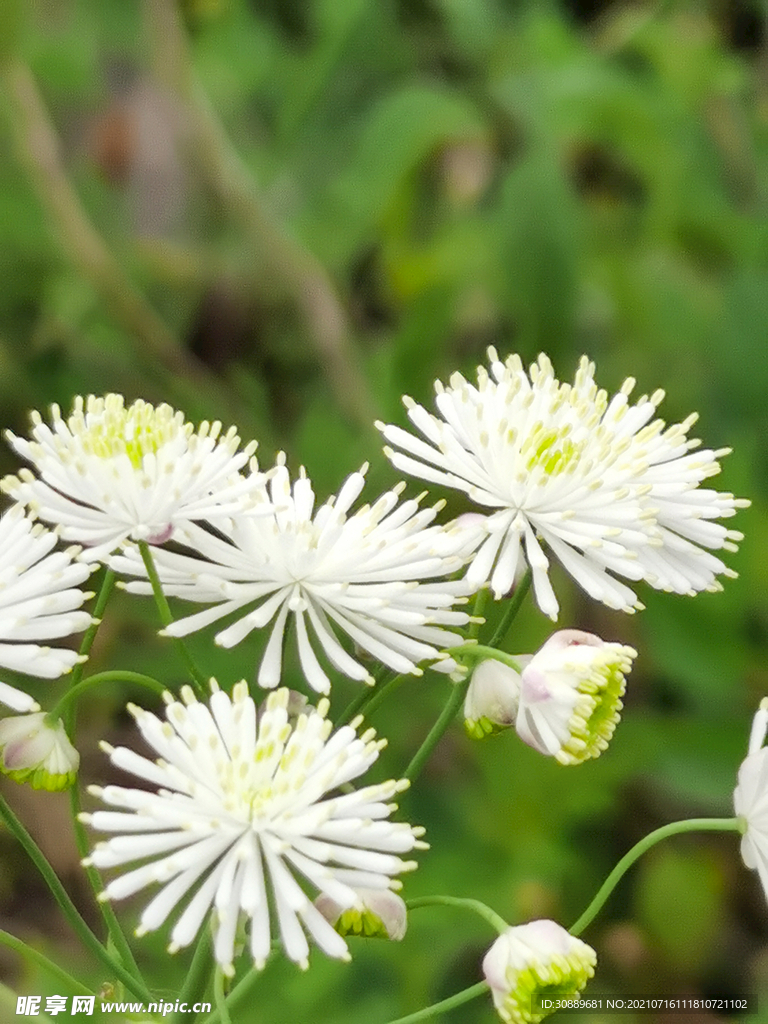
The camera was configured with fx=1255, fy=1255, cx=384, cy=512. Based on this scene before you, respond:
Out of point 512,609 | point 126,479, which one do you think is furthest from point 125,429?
point 512,609

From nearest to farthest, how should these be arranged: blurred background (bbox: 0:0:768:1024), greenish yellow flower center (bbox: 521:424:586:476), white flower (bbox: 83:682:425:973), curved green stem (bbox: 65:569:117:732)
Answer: white flower (bbox: 83:682:425:973)
curved green stem (bbox: 65:569:117:732)
greenish yellow flower center (bbox: 521:424:586:476)
blurred background (bbox: 0:0:768:1024)

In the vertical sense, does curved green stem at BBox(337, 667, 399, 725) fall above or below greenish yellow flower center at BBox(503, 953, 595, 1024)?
above

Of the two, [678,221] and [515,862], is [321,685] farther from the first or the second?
[678,221]

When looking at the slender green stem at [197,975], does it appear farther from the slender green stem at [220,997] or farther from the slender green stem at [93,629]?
the slender green stem at [93,629]

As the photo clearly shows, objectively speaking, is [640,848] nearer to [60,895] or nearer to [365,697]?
[365,697]

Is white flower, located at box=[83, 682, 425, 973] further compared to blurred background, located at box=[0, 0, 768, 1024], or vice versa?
blurred background, located at box=[0, 0, 768, 1024]

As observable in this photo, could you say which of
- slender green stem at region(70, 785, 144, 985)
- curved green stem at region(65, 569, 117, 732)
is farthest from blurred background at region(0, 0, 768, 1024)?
curved green stem at region(65, 569, 117, 732)

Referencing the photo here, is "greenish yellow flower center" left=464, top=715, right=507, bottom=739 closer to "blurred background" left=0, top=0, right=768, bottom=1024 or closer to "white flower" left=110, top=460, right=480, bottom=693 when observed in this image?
"white flower" left=110, top=460, right=480, bottom=693
